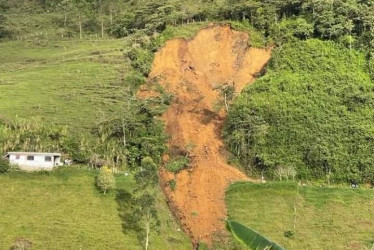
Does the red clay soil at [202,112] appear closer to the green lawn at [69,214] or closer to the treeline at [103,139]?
the treeline at [103,139]

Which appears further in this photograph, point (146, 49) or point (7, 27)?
point (7, 27)

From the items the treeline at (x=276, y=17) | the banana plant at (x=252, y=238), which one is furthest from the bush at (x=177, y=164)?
the banana plant at (x=252, y=238)

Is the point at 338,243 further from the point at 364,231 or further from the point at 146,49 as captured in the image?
the point at 146,49

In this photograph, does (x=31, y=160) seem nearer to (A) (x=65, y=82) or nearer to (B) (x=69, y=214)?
(B) (x=69, y=214)

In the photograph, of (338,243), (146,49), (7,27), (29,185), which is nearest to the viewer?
(338,243)

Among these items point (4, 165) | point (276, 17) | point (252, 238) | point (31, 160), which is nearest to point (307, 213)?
point (31, 160)

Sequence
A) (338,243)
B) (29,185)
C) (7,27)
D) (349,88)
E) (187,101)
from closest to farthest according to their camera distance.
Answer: (338,243) < (29,185) < (349,88) < (187,101) < (7,27)

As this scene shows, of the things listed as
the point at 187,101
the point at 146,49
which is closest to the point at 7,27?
the point at 146,49
